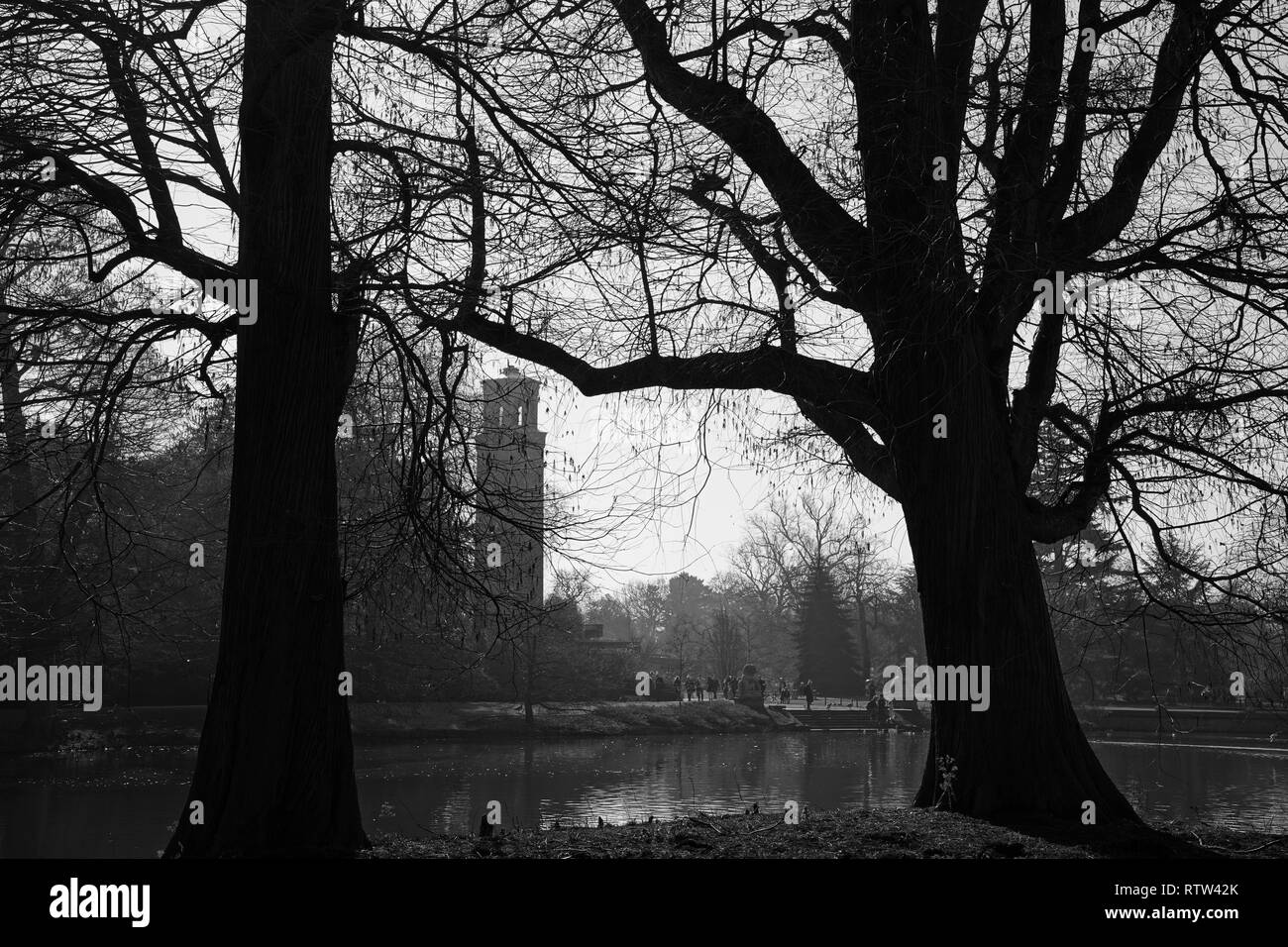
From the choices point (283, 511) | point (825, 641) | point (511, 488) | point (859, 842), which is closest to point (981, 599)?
point (859, 842)

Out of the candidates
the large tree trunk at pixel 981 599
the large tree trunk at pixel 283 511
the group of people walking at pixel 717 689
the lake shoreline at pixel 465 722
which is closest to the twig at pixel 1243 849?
the large tree trunk at pixel 981 599

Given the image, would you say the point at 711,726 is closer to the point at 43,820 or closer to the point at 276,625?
the point at 43,820

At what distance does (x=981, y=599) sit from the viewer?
7.66m

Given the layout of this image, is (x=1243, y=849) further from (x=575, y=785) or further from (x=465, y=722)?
(x=465, y=722)

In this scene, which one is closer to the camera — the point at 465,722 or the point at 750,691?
the point at 465,722

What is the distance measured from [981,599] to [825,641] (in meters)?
50.5

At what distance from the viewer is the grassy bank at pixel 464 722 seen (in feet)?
89.1

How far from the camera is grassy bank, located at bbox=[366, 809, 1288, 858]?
598 centimetres

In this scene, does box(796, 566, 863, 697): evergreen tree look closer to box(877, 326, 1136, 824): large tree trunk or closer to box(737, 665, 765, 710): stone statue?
box(737, 665, 765, 710): stone statue

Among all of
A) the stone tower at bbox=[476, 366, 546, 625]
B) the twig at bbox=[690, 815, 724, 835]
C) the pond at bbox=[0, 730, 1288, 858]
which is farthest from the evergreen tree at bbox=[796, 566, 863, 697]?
the twig at bbox=[690, 815, 724, 835]

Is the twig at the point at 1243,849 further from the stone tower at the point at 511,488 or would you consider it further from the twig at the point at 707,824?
the stone tower at the point at 511,488

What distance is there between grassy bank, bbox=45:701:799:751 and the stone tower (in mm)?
21070
